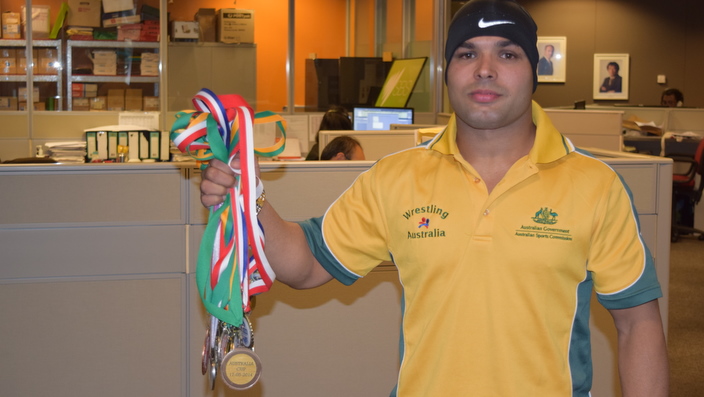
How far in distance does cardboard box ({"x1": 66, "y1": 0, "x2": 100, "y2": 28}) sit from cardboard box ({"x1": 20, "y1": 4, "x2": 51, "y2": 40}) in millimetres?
184

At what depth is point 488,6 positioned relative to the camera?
1.38 meters

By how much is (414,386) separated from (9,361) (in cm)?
177

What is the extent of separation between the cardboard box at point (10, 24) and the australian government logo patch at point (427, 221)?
621cm

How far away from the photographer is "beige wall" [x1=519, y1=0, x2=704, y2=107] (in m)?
13.5

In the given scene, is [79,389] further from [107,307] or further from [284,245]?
[284,245]

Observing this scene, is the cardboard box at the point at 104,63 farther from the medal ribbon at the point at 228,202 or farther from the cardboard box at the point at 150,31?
the medal ribbon at the point at 228,202

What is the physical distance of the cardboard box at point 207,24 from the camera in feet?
23.9

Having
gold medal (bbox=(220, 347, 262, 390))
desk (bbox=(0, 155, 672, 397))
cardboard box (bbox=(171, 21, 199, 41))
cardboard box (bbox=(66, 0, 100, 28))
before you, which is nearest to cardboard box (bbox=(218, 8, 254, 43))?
cardboard box (bbox=(171, 21, 199, 41))

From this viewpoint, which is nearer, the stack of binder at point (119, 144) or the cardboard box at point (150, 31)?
the stack of binder at point (119, 144)

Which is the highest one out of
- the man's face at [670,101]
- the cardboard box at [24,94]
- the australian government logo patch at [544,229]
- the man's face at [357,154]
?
the man's face at [670,101]

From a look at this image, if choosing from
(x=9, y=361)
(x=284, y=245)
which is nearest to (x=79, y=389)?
(x=9, y=361)

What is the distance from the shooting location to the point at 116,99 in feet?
22.8

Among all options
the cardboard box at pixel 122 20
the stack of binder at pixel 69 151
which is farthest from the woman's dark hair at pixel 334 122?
the cardboard box at pixel 122 20

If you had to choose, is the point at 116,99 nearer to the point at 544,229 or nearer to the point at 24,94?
the point at 24,94
